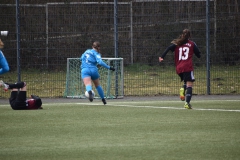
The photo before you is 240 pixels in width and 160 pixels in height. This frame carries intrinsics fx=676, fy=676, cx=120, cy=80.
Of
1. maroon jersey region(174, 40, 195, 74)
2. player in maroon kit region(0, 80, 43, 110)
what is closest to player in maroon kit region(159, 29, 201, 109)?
maroon jersey region(174, 40, 195, 74)

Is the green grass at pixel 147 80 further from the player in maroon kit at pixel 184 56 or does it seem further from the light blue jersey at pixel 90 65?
the player in maroon kit at pixel 184 56

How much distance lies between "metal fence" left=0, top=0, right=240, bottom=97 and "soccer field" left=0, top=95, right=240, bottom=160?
A: 483 centimetres

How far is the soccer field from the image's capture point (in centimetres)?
844

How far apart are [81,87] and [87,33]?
1.68 meters

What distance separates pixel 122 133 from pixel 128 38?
34.9 ft

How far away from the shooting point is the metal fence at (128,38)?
2041cm

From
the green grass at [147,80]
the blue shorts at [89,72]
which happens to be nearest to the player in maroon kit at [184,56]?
the blue shorts at [89,72]

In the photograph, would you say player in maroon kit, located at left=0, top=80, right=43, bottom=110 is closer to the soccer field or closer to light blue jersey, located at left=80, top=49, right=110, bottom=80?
the soccer field

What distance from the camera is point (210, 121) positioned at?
12289mm

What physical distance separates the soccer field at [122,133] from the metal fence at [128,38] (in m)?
4.83

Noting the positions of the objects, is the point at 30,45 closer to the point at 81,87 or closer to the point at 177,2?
the point at 81,87

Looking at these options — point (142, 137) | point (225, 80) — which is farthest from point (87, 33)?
point (142, 137)

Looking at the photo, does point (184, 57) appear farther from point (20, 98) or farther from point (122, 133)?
point (122, 133)

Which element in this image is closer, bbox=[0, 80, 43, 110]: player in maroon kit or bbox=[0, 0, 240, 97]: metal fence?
bbox=[0, 80, 43, 110]: player in maroon kit
